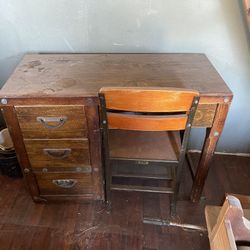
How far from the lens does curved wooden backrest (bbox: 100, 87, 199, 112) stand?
0.86 meters

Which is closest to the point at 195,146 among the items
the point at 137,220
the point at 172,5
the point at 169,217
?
the point at 169,217

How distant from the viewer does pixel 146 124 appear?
0.97 m

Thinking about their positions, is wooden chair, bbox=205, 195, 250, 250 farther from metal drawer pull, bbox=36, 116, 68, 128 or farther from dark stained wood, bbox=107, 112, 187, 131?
metal drawer pull, bbox=36, 116, 68, 128

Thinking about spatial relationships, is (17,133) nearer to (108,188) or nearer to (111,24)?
(108,188)

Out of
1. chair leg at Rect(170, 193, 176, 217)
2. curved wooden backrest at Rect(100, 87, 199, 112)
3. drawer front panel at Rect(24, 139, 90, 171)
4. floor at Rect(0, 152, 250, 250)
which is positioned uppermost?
curved wooden backrest at Rect(100, 87, 199, 112)

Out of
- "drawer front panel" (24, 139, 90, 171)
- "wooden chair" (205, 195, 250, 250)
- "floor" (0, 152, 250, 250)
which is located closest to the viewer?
"wooden chair" (205, 195, 250, 250)

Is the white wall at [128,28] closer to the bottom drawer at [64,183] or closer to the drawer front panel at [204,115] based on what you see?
the drawer front panel at [204,115]

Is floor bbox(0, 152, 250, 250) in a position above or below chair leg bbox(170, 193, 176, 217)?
below

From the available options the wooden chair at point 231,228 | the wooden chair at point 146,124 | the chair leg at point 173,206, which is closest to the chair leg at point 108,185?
the wooden chair at point 146,124

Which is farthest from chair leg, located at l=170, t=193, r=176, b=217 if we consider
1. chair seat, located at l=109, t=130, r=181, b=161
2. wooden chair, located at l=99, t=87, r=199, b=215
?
chair seat, located at l=109, t=130, r=181, b=161

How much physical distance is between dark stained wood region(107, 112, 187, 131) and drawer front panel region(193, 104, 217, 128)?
0.13m

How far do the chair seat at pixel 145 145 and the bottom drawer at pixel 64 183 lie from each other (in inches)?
9.9

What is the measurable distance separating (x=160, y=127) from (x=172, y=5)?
0.72 meters

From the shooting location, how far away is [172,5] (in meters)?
1.28
